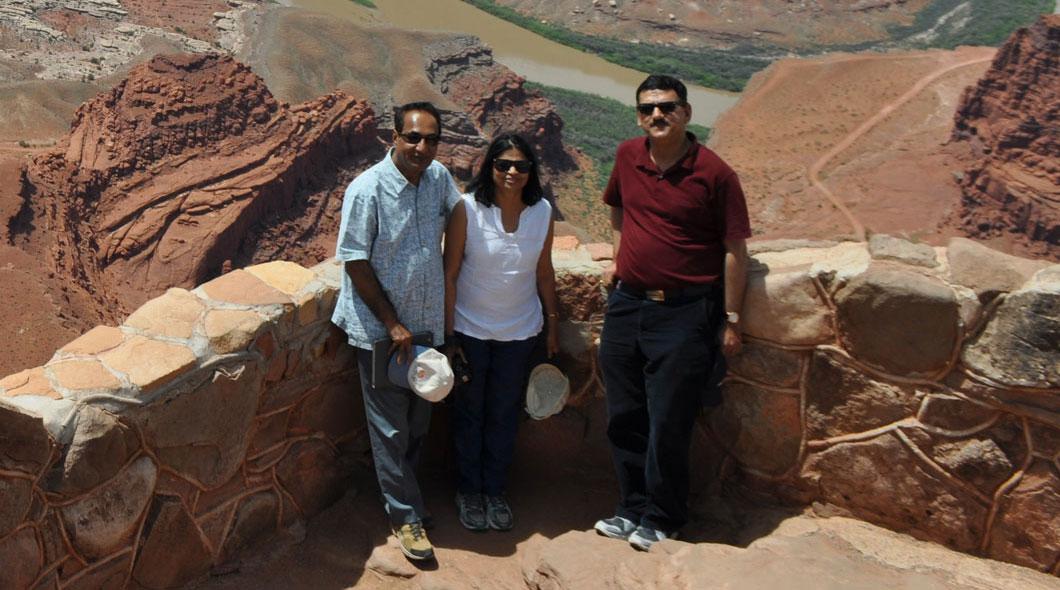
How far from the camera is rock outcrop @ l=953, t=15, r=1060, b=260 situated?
60.0 feet

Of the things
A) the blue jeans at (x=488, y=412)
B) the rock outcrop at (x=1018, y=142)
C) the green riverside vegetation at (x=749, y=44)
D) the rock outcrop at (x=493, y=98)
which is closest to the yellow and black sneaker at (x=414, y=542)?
the blue jeans at (x=488, y=412)

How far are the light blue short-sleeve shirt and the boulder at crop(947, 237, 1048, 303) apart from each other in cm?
150

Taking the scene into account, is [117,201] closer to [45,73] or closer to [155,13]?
[45,73]

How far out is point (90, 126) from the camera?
1566 centimetres

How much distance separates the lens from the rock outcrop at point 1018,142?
18.3m

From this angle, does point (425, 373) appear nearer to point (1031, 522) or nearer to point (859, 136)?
point (1031, 522)

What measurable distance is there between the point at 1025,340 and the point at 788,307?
671mm

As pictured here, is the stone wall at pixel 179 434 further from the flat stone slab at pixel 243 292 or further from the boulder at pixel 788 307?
the boulder at pixel 788 307

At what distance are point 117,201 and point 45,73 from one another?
711cm

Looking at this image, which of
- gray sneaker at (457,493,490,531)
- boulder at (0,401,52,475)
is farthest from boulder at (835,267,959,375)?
Answer: boulder at (0,401,52,475)

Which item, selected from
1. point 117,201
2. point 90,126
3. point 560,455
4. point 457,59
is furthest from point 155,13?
point 560,455

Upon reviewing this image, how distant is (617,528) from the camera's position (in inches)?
126

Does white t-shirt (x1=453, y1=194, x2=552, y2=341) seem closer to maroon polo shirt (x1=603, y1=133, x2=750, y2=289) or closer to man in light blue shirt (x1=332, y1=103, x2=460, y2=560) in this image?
man in light blue shirt (x1=332, y1=103, x2=460, y2=560)

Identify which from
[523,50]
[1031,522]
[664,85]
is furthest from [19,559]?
[523,50]
